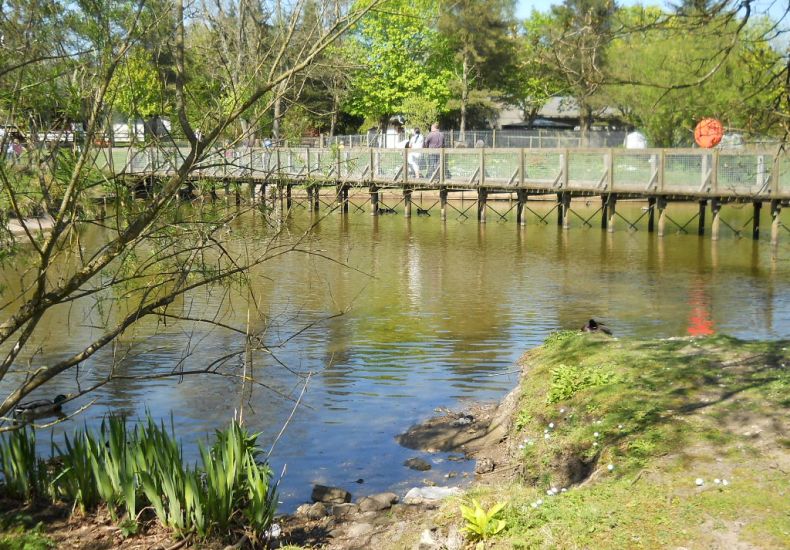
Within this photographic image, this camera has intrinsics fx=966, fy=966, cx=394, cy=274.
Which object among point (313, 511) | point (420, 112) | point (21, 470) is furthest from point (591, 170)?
point (420, 112)

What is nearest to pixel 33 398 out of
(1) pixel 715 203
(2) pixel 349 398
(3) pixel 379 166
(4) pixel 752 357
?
(2) pixel 349 398

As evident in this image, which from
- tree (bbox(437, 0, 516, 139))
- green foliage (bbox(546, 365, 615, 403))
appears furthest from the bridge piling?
tree (bbox(437, 0, 516, 139))

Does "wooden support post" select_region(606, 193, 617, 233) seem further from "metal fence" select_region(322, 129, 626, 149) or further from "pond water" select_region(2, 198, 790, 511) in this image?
"metal fence" select_region(322, 129, 626, 149)

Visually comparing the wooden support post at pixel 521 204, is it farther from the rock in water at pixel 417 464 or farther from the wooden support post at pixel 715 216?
the rock in water at pixel 417 464

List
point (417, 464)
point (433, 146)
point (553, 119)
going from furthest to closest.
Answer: point (553, 119)
point (433, 146)
point (417, 464)

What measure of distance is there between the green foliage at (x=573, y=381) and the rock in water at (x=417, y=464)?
1.30 m

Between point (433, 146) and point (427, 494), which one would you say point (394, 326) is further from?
point (433, 146)

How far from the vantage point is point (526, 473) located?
768 centimetres

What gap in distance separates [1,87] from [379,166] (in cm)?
2725

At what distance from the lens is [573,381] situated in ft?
28.4

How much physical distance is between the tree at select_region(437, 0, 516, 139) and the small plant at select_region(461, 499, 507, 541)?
45.0 m

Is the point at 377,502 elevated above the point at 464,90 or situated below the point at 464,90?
below

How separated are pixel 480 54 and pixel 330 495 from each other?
48.7 metres

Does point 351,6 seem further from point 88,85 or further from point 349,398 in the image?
point 349,398
